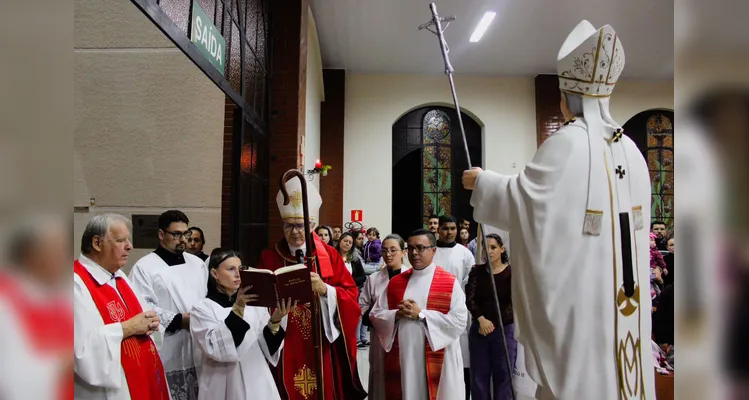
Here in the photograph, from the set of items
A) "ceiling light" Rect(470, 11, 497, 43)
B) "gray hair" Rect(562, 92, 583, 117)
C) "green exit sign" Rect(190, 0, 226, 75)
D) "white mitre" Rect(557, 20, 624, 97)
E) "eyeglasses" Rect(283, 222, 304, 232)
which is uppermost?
"ceiling light" Rect(470, 11, 497, 43)

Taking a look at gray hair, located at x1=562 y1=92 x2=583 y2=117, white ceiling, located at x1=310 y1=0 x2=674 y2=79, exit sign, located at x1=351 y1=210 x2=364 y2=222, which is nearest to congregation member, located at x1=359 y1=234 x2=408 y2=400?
gray hair, located at x1=562 y1=92 x2=583 y2=117

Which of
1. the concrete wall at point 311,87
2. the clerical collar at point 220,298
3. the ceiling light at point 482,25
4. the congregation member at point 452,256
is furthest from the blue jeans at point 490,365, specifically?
the ceiling light at point 482,25

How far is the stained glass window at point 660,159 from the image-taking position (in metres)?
12.2

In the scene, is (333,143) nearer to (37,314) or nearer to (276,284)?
(276,284)

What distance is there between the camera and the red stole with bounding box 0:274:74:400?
254 mm

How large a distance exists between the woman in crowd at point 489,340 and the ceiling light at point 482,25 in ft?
17.5

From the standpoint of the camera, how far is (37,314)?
257 mm

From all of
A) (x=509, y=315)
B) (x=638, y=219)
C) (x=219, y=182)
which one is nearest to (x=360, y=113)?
(x=219, y=182)

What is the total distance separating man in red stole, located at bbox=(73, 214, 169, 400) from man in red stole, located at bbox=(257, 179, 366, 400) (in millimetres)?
1087

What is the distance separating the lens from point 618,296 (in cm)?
202

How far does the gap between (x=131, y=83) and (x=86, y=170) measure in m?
0.85

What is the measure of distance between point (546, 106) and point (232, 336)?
33.8ft

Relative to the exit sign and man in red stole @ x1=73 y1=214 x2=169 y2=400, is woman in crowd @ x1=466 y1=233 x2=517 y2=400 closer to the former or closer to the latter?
man in red stole @ x1=73 y1=214 x2=169 y2=400

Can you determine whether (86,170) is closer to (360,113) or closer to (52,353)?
(52,353)
